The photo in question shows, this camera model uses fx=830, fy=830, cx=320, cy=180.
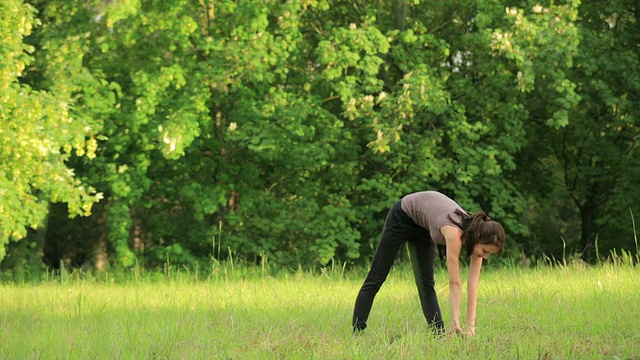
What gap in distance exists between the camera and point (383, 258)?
6.49m

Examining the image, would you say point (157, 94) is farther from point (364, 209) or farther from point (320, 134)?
point (364, 209)

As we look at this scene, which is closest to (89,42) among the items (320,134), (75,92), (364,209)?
(75,92)

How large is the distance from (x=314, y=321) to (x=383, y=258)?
1.18 meters

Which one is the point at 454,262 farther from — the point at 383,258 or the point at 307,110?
the point at 307,110

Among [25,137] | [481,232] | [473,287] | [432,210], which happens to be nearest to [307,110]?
[25,137]

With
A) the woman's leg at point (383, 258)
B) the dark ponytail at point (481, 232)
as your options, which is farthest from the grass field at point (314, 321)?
the dark ponytail at point (481, 232)

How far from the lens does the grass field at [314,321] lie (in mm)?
5848

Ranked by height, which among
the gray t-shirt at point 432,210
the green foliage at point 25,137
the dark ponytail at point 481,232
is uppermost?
the green foliage at point 25,137

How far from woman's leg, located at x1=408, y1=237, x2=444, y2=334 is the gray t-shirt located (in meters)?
0.39

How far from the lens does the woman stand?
5.51 metres

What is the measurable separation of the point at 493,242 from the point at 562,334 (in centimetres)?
124

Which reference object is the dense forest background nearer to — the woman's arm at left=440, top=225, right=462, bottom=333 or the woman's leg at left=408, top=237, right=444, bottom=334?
the woman's leg at left=408, top=237, right=444, bottom=334

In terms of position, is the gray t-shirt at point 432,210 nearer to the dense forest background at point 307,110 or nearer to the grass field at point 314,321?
the grass field at point 314,321

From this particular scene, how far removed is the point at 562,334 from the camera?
6188 mm
